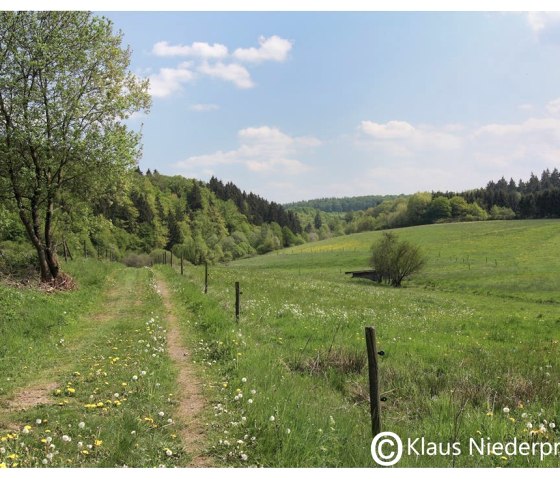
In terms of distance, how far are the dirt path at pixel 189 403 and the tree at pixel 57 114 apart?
46.4 feet

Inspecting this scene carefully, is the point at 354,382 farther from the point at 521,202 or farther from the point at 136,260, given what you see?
the point at 521,202

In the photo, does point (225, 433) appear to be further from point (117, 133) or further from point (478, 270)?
point (478, 270)

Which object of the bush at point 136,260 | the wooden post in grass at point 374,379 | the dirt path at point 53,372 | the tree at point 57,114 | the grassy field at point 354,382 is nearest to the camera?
the grassy field at point 354,382

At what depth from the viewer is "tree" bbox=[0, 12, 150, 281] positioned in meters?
22.1

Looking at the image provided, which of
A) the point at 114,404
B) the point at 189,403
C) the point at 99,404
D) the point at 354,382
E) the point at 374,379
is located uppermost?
the point at 374,379

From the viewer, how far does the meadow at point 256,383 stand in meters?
6.65

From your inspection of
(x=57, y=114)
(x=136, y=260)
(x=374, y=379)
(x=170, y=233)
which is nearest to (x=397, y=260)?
(x=57, y=114)

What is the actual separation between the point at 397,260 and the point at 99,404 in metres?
62.8

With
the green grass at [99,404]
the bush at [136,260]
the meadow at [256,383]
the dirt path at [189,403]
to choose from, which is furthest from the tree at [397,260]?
the bush at [136,260]

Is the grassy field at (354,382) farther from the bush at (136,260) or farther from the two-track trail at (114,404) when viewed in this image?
the bush at (136,260)

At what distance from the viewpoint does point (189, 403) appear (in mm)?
8727

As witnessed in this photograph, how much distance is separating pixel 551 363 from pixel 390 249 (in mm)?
55545

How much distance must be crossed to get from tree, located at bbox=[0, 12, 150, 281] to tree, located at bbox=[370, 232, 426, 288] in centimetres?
4884

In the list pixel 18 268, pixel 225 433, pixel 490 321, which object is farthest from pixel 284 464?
pixel 18 268
